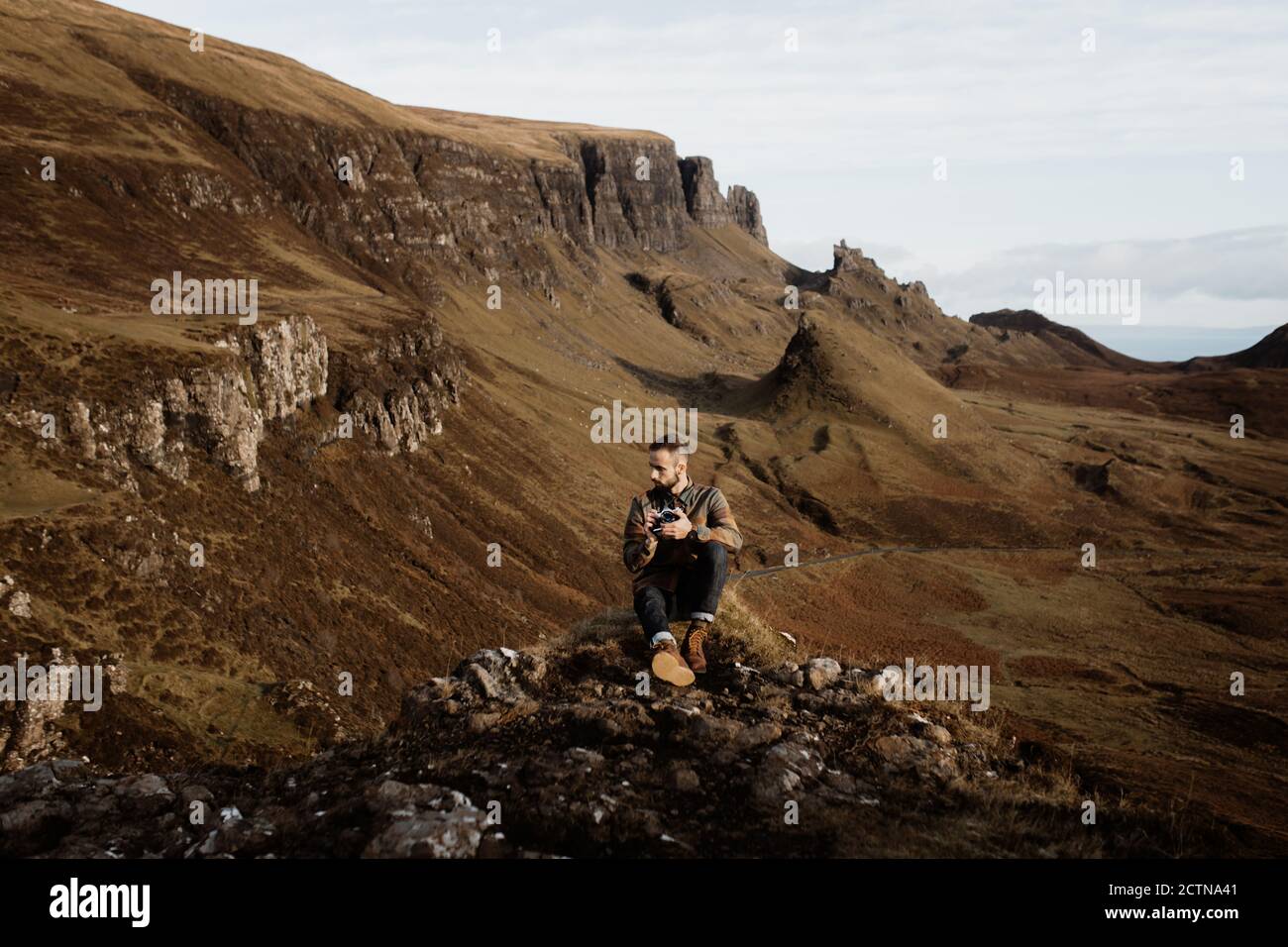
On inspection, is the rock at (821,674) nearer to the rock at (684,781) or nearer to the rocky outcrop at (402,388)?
the rock at (684,781)

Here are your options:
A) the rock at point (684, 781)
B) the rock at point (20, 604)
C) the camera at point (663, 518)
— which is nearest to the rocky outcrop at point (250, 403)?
the rock at point (20, 604)

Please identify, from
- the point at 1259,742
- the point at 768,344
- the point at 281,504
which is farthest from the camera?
the point at 768,344

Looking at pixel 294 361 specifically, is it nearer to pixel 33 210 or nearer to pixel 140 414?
pixel 140 414

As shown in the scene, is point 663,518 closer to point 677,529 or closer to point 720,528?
point 677,529

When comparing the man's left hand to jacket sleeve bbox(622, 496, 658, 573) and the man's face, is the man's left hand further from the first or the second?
the man's face

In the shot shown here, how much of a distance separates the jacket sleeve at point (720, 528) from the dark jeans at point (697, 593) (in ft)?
0.36

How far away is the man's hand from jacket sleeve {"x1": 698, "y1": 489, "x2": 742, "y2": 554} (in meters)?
0.32

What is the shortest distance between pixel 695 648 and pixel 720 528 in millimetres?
1548

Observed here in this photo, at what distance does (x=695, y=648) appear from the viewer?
34.1 ft

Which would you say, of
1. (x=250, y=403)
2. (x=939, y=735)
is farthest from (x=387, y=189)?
(x=939, y=735)

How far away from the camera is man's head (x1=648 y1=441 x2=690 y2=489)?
10.4 m
